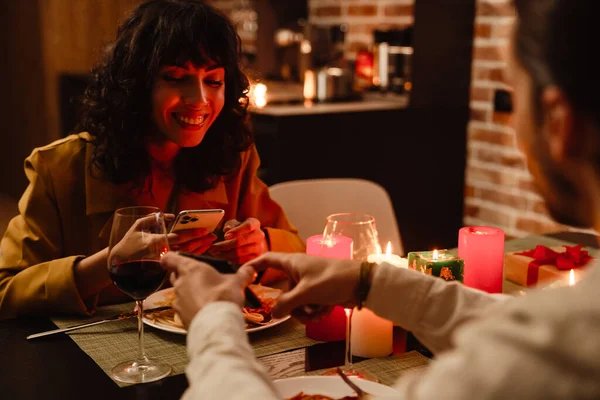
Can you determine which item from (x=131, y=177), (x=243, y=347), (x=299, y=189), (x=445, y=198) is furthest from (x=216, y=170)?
(x=445, y=198)

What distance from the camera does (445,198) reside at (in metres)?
3.48

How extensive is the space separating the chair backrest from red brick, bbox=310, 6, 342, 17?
6.23ft

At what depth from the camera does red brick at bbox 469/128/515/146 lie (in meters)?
3.19

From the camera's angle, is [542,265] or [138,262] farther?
[542,265]

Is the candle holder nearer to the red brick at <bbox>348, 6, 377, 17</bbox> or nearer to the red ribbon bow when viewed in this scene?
the red ribbon bow

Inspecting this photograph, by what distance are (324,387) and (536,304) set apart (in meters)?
0.48

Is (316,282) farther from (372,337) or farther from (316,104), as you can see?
(316,104)

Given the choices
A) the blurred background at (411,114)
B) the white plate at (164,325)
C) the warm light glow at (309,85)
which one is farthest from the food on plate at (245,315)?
the warm light glow at (309,85)

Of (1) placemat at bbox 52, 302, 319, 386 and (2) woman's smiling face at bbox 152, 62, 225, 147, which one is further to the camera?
(2) woman's smiling face at bbox 152, 62, 225, 147

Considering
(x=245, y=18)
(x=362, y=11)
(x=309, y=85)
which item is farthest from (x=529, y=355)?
(x=245, y=18)

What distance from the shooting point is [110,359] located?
4.03ft

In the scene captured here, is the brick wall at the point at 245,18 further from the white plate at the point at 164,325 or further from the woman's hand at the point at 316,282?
the woman's hand at the point at 316,282

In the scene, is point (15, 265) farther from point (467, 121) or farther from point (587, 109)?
point (467, 121)

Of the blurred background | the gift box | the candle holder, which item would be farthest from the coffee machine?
the candle holder
